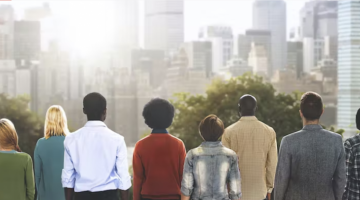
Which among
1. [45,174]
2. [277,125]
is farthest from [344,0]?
[45,174]

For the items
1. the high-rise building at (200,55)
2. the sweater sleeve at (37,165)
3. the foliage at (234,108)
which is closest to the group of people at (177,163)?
the sweater sleeve at (37,165)

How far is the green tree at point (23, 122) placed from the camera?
36.1 meters

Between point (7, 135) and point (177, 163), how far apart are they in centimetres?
125

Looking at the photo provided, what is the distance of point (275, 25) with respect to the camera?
71.5 m

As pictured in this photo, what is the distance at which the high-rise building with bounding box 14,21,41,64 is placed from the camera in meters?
59.2

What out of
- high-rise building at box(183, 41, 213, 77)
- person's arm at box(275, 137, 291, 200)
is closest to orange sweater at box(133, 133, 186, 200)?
person's arm at box(275, 137, 291, 200)

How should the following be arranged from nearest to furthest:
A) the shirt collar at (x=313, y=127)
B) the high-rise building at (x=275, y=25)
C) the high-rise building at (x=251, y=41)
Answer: the shirt collar at (x=313, y=127) → the high-rise building at (x=275, y=25) → the high-rise building at (x=251, y=41)

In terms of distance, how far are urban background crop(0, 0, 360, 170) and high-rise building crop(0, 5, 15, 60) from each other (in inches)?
4.3

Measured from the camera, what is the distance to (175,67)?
217 ft

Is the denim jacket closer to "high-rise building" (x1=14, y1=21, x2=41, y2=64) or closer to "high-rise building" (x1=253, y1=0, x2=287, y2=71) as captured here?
"high-rise building" (x1=14, y1=21, x2=41, y2=64)

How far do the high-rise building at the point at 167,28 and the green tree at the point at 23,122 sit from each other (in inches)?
1194

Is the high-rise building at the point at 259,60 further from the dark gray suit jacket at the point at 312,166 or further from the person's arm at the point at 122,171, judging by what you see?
the person's arm at the point at 122,171

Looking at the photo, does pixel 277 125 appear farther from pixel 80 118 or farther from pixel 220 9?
pixel 220 9

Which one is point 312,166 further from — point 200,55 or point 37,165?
point 200,55
